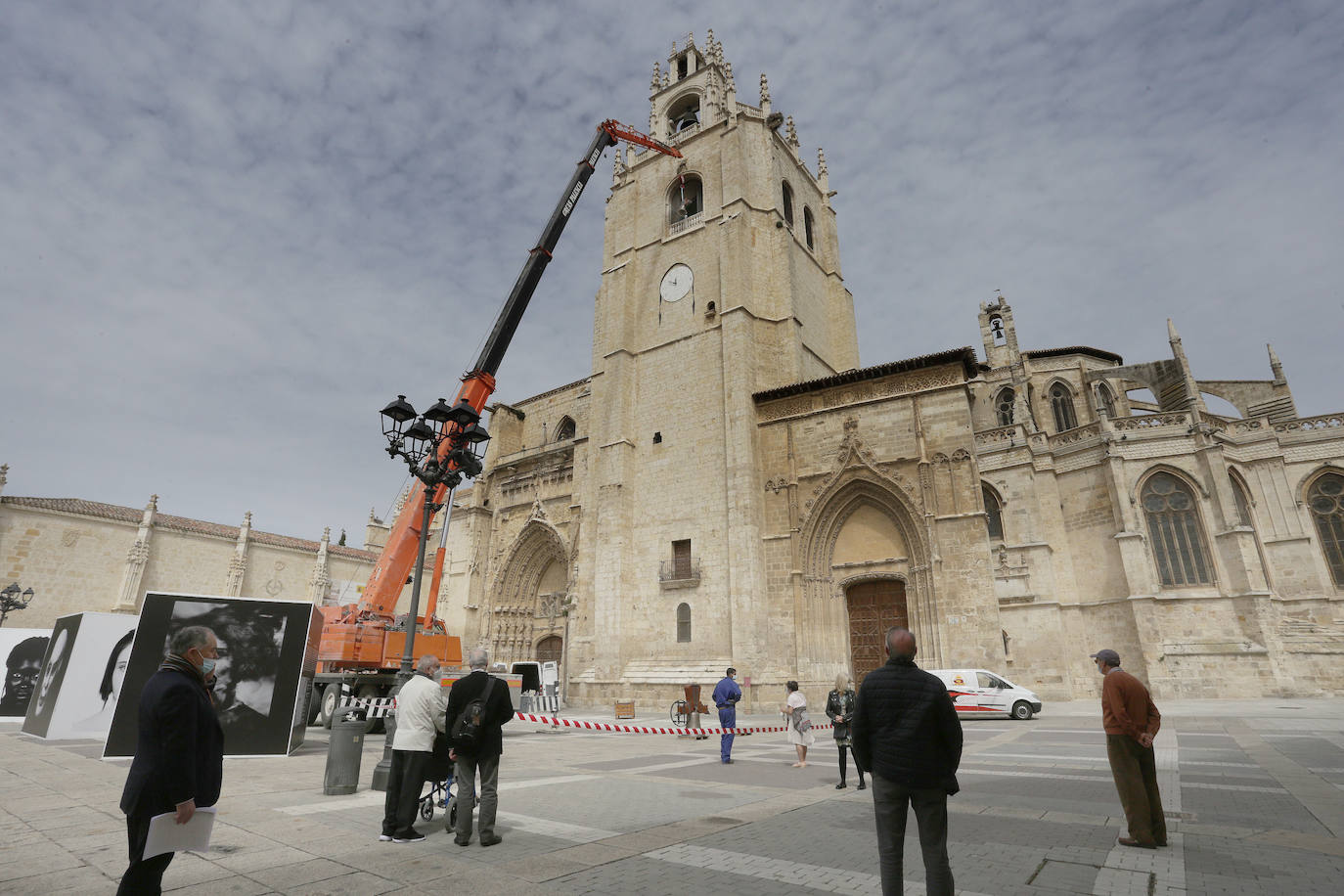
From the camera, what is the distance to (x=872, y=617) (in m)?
18.3

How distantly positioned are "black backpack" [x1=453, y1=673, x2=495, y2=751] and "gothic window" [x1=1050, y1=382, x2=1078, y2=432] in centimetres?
3270

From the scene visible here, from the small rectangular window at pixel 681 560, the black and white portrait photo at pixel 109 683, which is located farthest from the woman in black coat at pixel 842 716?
the small rectangular window at pixel 681 560

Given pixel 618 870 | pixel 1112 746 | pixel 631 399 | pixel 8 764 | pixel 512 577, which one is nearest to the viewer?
pixel 618 870

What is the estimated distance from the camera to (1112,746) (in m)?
4.83

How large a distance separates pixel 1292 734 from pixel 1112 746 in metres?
9.78

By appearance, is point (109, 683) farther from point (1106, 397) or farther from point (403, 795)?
point (1106, 397)

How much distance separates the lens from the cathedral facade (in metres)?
18.1

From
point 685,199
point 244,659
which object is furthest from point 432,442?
point 685,199

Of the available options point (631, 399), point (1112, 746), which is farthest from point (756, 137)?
point (1112, 746)

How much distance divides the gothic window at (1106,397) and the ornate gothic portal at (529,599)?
25.5 m

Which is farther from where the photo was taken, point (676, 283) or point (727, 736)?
point (676, 283)

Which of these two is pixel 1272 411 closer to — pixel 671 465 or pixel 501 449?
pixel 671 465

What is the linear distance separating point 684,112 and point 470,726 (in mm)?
29189

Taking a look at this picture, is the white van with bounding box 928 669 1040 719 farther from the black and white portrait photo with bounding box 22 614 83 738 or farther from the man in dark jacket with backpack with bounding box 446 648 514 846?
the black and white portrait photo with bounding box 22 614 83 738
